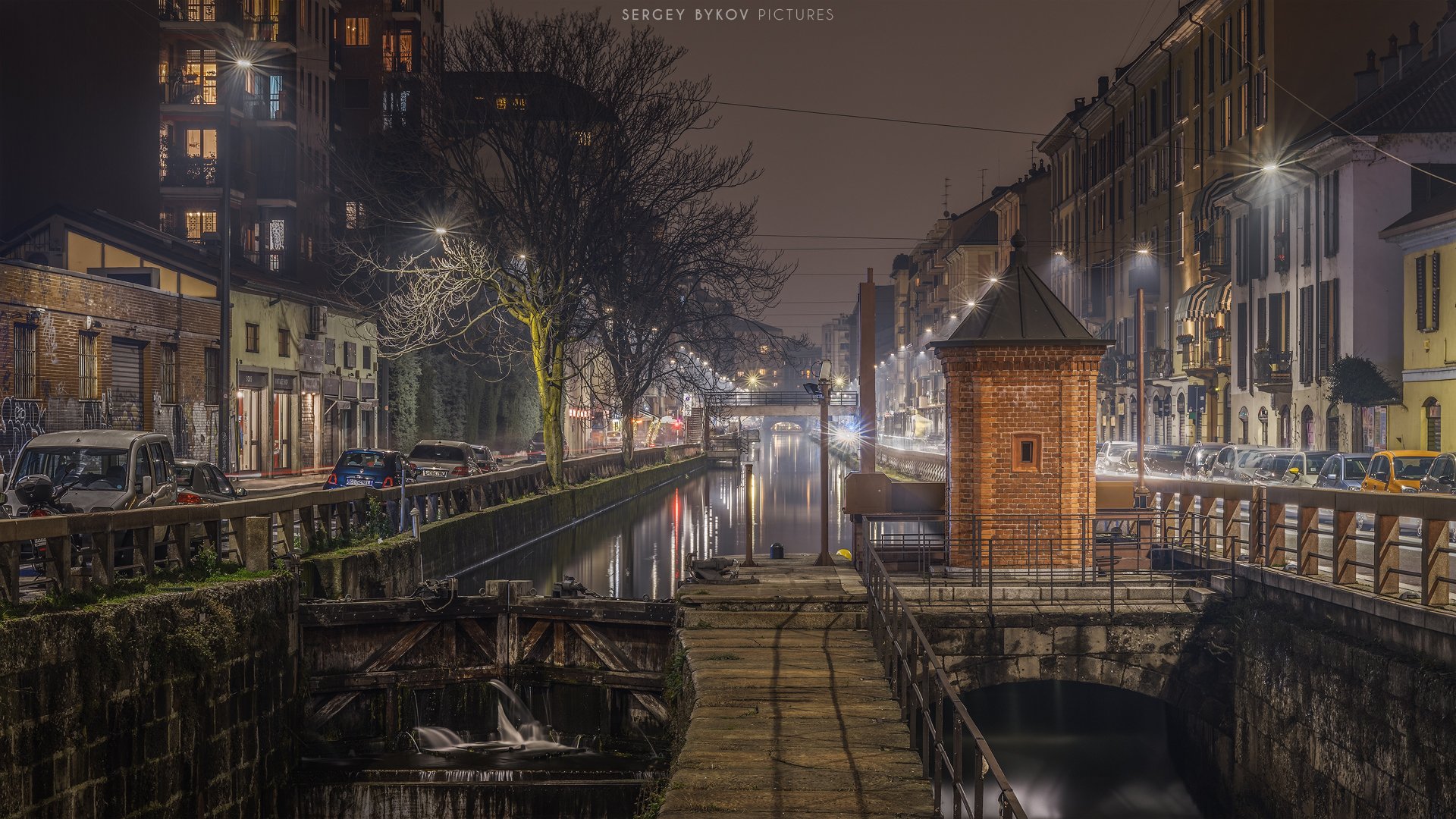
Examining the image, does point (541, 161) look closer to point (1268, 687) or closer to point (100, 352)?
point (100, 352)

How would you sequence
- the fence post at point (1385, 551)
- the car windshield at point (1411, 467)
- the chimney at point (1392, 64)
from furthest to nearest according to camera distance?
the chimney at point (1392, 64) < the car windshield at point (1411, 467) < the fence post at point (1385, 551)

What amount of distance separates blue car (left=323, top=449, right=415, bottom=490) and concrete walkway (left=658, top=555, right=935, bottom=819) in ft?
65.0

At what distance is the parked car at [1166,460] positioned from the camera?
4581cm

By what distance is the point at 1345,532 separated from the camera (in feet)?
43.9

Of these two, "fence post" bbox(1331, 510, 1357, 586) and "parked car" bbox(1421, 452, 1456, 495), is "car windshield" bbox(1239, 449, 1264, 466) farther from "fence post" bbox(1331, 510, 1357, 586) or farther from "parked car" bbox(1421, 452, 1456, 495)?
"fence post" bbox(1331, 510, 1357, 586)

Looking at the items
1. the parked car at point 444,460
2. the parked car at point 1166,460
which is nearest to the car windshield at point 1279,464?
the parked car at point 1166,460

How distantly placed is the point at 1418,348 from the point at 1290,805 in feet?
100

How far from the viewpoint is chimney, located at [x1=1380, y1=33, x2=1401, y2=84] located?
160 feet

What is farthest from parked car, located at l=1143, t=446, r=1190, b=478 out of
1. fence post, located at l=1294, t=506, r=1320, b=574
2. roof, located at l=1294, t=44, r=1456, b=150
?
fence post, located at l=1294, t=506, r=1320, b=574

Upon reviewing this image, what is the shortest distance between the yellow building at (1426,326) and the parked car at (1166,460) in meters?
7.10

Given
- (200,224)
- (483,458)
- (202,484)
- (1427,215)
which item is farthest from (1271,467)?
(200,224)

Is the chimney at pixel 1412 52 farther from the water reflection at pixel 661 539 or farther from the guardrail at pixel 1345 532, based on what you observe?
the guardrail at pixel 1345 532

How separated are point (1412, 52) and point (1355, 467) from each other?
24171 millimetres

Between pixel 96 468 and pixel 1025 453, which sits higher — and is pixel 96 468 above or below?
below
